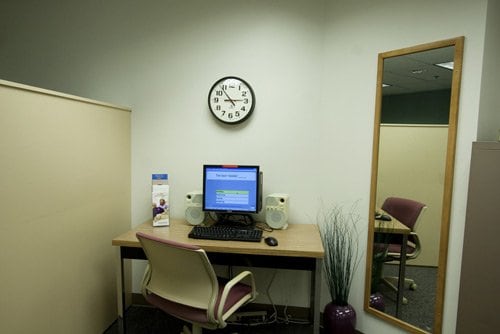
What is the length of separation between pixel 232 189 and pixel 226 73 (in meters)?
0.92

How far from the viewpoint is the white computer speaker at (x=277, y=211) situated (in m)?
2.25

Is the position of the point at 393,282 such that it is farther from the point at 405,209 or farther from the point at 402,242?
the point at 405,209

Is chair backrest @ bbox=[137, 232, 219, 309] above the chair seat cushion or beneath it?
above

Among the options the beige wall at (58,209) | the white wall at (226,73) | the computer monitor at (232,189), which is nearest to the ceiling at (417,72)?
the white wall at (226,73)

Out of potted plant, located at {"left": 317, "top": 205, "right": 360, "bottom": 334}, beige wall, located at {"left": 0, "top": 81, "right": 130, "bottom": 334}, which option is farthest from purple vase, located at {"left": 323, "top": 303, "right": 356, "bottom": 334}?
beige wall, located at {"left": 0, "top": 81, "right": 130, "bottom": 334}

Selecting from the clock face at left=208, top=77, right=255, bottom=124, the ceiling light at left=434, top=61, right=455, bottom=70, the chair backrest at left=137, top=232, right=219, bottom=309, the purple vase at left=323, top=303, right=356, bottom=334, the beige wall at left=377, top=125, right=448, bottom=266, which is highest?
the ceiling light at left=434, top=61, right=455, bottom=70

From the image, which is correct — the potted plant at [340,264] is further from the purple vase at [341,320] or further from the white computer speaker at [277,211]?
the white computer speaker at [277,211]

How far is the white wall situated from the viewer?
2.23 m

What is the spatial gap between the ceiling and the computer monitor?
3.56ft

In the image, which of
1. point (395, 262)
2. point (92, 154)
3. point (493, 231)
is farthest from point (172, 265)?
point (493, 231)

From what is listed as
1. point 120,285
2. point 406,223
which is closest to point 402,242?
point 406,223

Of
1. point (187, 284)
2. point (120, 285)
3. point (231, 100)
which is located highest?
point (231, 100)

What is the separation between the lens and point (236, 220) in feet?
8.01

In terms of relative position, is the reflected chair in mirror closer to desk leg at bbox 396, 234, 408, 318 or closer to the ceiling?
desk leg at bbox 396, 234, 408, 318
